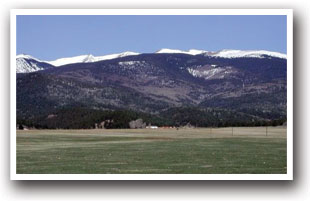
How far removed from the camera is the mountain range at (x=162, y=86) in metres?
49.1

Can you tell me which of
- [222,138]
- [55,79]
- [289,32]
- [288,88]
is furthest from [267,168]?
[55,79]

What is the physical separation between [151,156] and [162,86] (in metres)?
132

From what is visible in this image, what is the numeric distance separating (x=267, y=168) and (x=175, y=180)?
9.23 ft

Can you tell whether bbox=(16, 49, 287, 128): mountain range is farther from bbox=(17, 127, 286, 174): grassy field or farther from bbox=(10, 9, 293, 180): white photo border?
bbox=(17, 127, 286, 174): grassy field

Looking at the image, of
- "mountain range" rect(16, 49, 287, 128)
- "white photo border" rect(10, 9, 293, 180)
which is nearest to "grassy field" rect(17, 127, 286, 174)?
"white photo border" rect(10, 9, 293, 180)

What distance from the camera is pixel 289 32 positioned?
17.1m

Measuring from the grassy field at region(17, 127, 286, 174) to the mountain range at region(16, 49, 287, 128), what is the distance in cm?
301

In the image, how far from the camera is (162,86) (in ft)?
499
